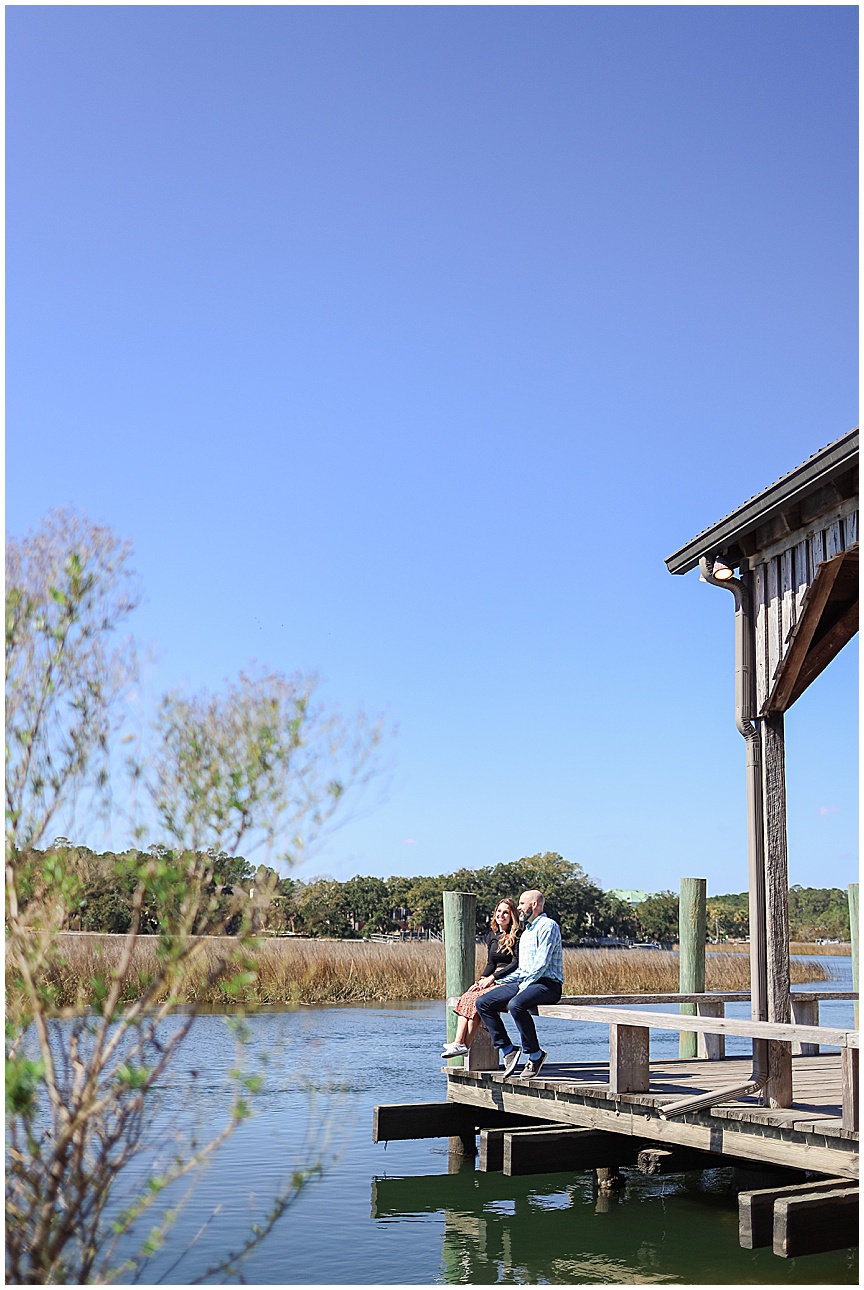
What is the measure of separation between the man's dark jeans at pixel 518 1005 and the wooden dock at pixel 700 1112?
11.9 inches

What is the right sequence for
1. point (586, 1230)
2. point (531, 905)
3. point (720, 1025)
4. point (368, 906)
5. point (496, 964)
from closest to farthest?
point (720, 1025)
point (586, 1230)
point (531, 905)
point (496, 964)
point (368, 906)

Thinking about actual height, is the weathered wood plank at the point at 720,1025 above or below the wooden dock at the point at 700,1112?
above

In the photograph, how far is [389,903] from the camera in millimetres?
57656

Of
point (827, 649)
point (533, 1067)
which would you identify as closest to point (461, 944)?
point (533, 1067)

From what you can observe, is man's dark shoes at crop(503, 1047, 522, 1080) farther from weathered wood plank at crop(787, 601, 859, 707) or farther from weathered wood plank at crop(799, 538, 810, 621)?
weathered wood plank at crop(799, 538, 810, 621)

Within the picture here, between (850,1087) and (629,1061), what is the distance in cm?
218

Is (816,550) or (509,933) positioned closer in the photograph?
(816,550)

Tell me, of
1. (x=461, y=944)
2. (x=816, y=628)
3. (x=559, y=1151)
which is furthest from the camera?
(x=461, y=944)

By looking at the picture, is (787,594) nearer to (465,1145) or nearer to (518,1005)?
(518,1005)

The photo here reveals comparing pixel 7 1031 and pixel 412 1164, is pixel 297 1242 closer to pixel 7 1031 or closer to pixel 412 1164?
pixel 412 1164

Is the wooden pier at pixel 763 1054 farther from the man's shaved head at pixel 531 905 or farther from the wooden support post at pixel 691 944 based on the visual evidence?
the wooden support post at pixel 691 944

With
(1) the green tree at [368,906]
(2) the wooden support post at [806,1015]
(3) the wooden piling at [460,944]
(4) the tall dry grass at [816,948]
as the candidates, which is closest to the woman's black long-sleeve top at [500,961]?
(3) the wooden piling at [460,944]

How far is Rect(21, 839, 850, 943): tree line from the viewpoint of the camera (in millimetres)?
4242

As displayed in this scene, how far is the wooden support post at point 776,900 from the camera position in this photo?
7.89 metres
